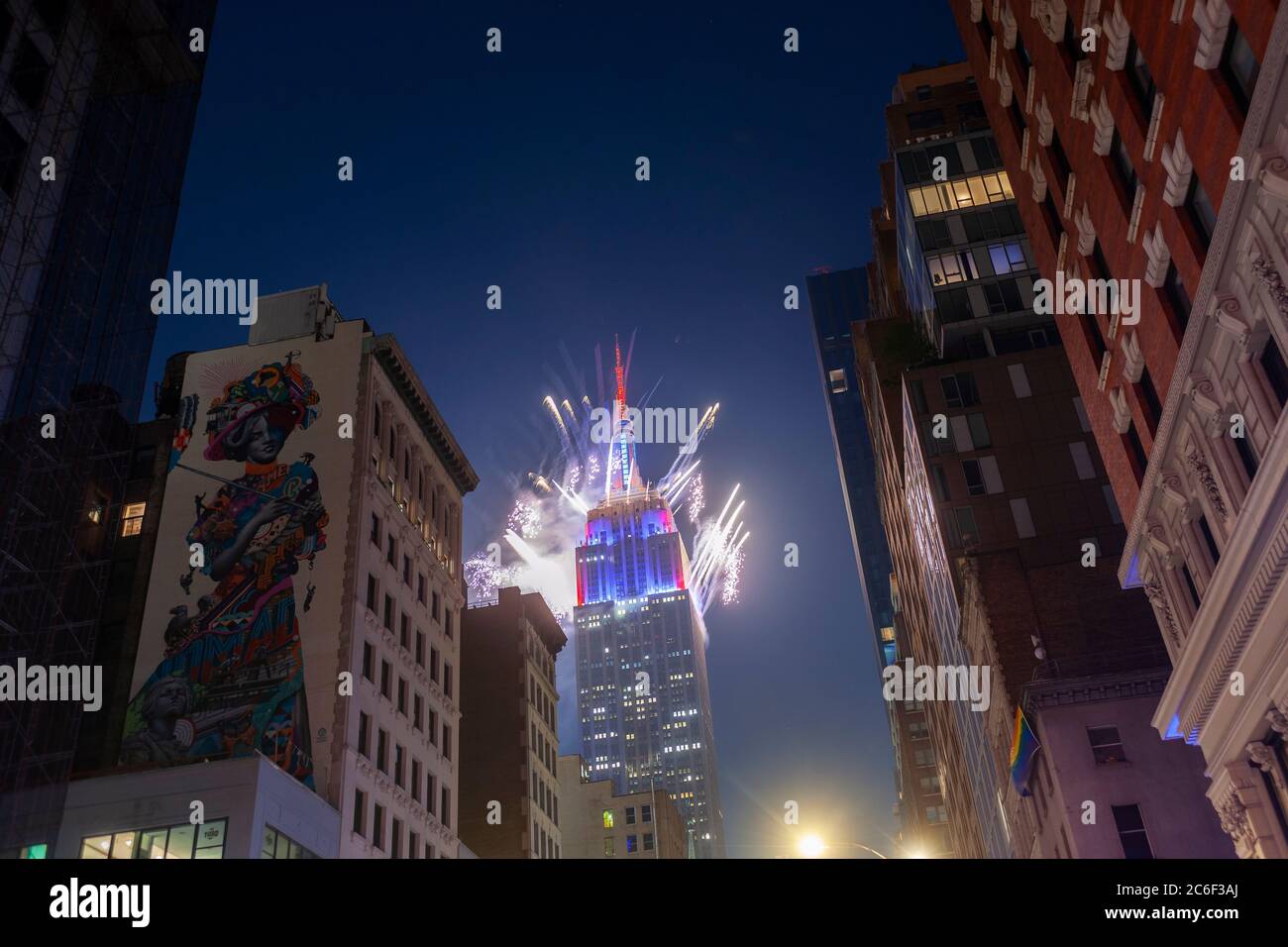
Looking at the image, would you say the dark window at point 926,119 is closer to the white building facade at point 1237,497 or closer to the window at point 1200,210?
the white building facade at point 1237,497

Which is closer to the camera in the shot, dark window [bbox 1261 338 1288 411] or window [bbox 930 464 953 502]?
dark window [bbox 1261 338 1288 411]

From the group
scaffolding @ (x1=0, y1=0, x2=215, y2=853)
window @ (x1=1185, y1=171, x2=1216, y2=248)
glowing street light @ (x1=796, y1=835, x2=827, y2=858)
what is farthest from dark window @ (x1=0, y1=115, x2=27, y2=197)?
window @ (x1=1185, y1=171, x2=1216, y2=248)

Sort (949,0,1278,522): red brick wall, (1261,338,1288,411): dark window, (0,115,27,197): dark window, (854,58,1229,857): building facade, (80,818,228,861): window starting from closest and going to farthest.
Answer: (1261,338,1288,411): dark window < (949,0,1278,522): red brick wall < (80,818,228,861): window < (0,115,27,197): dark window < (854,58,1229,857): building facade

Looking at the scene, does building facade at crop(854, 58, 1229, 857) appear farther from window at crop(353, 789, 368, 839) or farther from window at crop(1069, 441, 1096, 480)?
window at crop(353, 789, 368, 839)

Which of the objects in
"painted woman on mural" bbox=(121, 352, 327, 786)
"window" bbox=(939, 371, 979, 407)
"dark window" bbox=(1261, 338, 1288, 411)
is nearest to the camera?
"dark window" bbox=(1261, 338, 1288, 411)

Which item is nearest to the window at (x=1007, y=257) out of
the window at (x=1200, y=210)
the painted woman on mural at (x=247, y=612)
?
the painted woman on mural at (x=247, y=612)
